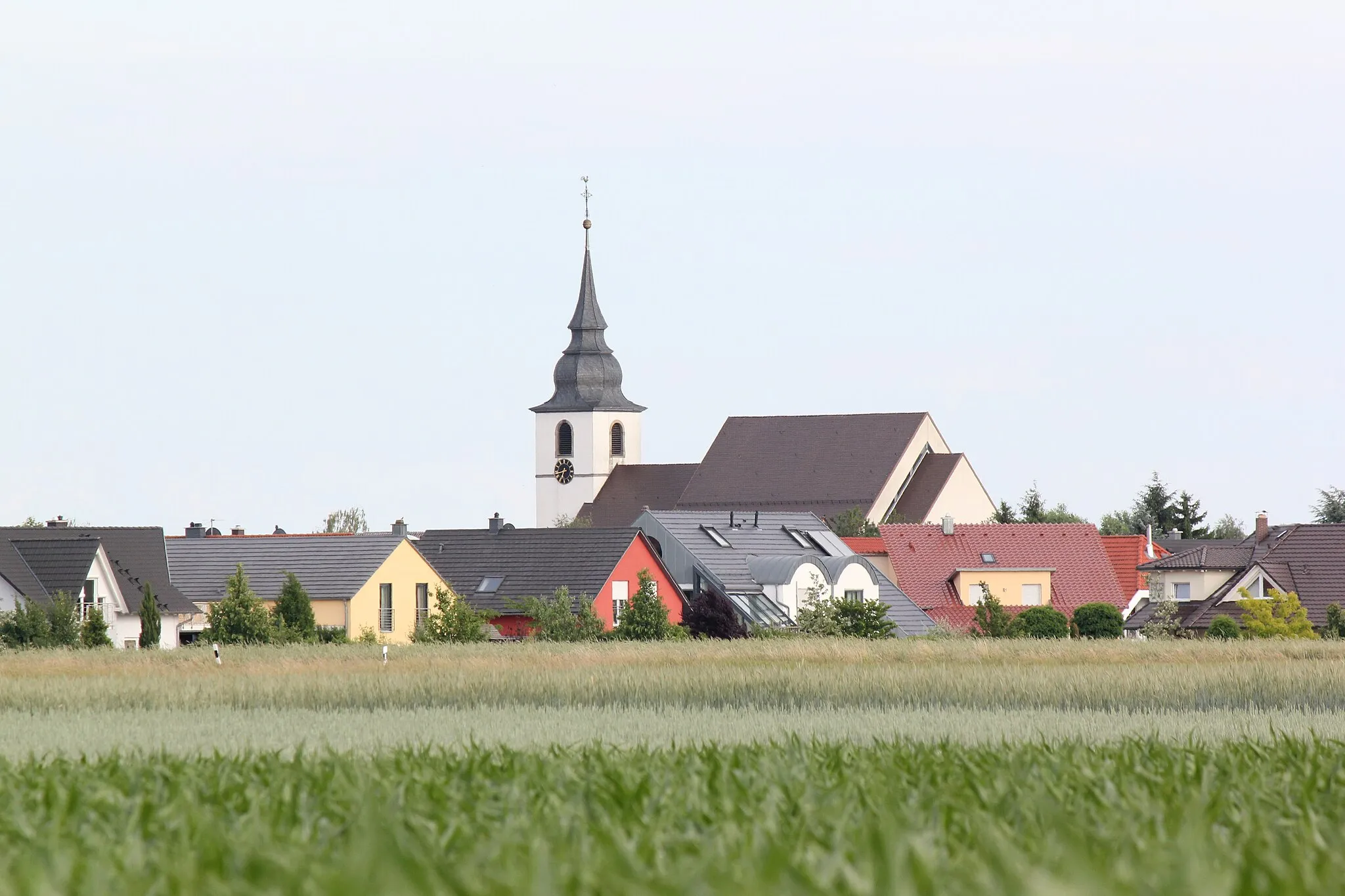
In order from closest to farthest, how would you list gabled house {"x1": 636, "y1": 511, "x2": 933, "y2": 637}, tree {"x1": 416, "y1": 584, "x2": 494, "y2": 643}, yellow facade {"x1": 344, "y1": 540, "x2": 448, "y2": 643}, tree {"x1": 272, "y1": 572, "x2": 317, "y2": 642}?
tree {"x1": 272, "y1": 572, "x2": 317, "y2": 642} < tree {"x1": 416, "y1": 584, "x2": 494, "y2": 643} < yellow facade {"x1": 344, "y1": 540, "x2": 448, "y2": 643} < gabled house {"x1": 636, "y1": 511, "x2": 933, "y2": 637}

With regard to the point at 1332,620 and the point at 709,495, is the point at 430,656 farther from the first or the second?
the point at 709,495

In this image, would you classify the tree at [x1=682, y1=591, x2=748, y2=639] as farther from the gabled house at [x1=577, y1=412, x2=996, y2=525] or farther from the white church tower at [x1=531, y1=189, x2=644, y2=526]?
the white church tower at [x1=531, y1=189, x2=644, y2=526]

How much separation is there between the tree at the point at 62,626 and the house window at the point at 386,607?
12.6 m

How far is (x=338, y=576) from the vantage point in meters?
53.4

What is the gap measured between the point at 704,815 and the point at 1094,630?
162 feet

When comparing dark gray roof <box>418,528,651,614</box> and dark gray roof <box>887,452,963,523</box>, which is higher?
dark gray roof <box>887,452,963,523</box>

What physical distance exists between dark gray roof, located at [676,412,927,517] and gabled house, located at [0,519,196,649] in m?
53.2

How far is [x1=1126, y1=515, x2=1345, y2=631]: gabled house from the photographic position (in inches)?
2186

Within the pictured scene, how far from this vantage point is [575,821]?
7.09 meters

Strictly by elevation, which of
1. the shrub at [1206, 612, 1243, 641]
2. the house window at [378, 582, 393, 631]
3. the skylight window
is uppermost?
the skylight window

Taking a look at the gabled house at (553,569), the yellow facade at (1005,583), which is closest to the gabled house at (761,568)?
the gabled house at (553,569)

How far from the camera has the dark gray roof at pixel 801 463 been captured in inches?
4087

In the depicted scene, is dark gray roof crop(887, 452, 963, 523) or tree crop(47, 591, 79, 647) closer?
tree crop(47, 591, 79, 647)

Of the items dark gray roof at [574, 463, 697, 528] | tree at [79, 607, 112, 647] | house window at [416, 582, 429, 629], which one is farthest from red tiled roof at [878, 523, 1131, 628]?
dark gray roof at [574, 463, 697, 528]
